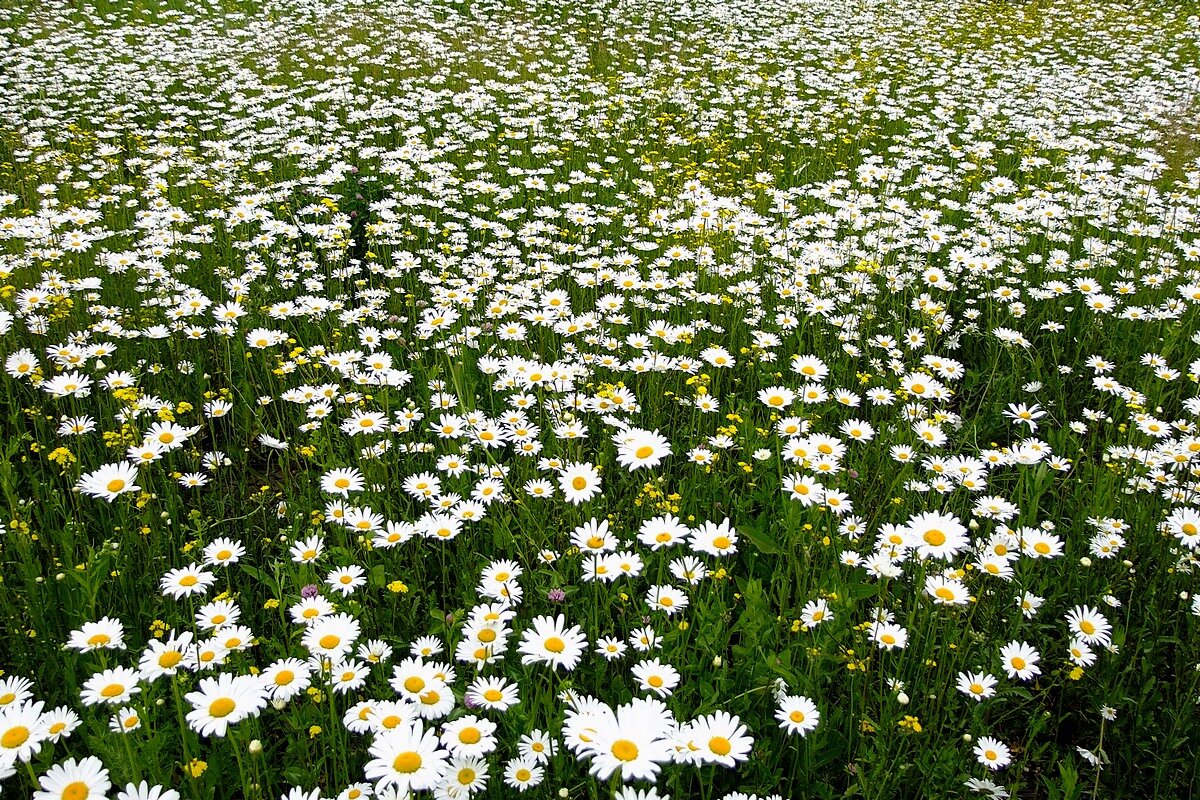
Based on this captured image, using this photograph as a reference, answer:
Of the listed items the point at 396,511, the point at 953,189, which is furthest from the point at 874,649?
the point at 953,189

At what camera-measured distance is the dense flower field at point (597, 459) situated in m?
1.87

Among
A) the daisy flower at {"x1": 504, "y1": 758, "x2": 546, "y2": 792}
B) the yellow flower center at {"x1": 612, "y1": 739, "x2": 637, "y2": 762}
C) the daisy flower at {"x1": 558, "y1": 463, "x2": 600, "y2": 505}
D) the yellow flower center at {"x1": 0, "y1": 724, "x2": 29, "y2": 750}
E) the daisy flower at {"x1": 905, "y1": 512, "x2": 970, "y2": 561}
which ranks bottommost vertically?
the daisy flower at {"x1": 504, "y1": 758, "x2": 546, "y2": 792}

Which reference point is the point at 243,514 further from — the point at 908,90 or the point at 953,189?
the point at 908,90

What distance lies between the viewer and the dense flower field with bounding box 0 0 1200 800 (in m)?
1.87

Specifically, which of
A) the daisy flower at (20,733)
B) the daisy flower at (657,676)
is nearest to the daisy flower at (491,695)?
the daisy flower at (657,676)

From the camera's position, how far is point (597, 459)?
118 inches

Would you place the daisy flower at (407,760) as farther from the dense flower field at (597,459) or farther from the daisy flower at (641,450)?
the daisy flower at (641,450)

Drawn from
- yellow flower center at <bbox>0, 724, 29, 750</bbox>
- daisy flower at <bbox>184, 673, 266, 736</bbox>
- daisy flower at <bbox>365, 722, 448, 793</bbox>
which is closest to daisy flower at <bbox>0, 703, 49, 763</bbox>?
yellow flower center at <bbox>0, 724, 29, 750</bbox>

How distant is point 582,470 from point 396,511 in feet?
2.92

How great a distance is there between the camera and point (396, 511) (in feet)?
9.20

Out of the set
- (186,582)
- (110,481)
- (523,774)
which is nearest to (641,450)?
(523,774)

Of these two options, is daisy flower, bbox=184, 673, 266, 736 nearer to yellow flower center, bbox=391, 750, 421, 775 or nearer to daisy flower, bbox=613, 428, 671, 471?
yellow flower center, bbox=391, 750, 421, 775

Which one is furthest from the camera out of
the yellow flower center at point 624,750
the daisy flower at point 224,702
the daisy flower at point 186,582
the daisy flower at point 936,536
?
the daisy flower at point 186,582

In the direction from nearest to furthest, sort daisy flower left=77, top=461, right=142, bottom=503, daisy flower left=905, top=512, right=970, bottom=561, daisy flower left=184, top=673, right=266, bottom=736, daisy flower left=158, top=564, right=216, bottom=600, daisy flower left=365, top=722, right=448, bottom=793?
1. daisy flower left=365, top=722, right=448, bottom=793
2. daisy flower left=184, top=673, right=266, bottom=736
3. daisy flower left=905, top=512, right=970, bottom=561
4. daisy flower left=158, top=564, right=216, bottom=600
5. daisy flower left=77, top=461, right=142, bottom=503
